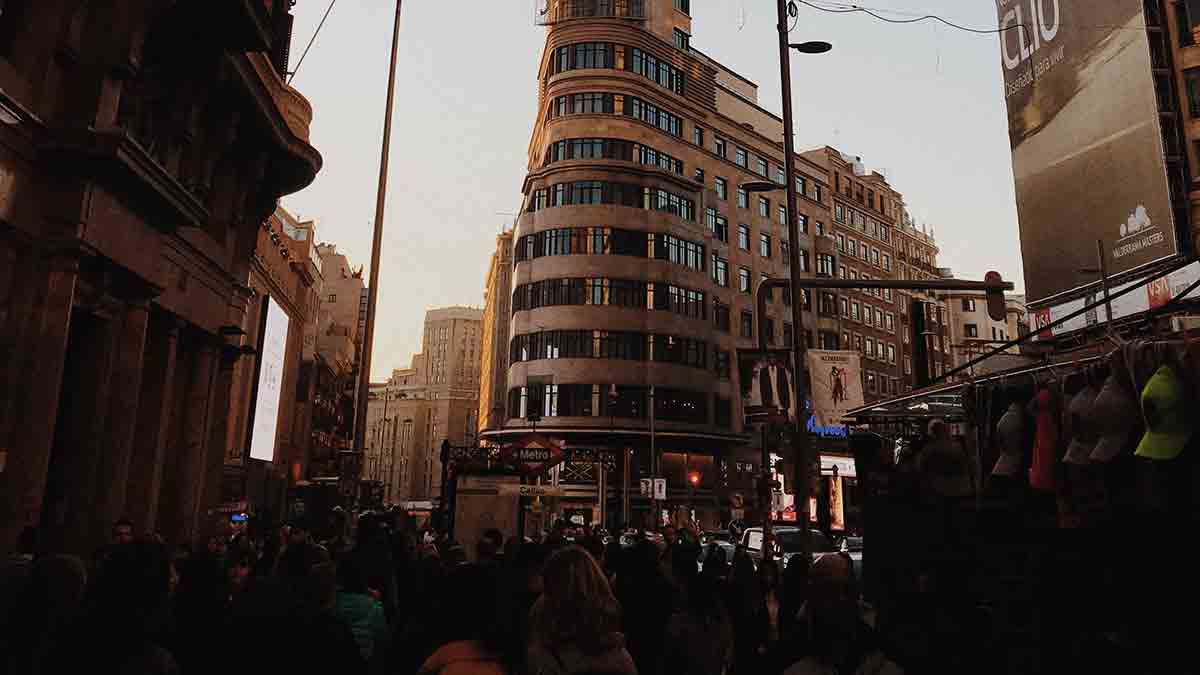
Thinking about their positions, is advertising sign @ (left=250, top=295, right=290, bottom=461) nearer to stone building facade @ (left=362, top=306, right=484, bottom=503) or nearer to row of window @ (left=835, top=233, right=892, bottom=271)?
row of window @ (left=835, top=233, right=892, bottom=271)

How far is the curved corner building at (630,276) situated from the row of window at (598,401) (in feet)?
0.32

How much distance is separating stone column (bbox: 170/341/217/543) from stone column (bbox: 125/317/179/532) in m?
0.64

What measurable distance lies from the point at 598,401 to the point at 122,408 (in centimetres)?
3737

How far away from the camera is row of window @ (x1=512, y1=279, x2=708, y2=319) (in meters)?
52.8

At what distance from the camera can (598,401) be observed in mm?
51188

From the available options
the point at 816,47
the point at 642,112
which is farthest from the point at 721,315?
the point at 816,47

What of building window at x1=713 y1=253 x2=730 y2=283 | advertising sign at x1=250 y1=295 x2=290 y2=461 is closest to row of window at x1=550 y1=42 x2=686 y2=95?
building window at x1=713 y1=253 x2=730 y2=283

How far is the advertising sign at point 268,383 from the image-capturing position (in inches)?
810

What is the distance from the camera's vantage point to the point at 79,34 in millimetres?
13430

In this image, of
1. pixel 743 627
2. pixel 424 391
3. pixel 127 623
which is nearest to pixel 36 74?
pixel 127 623

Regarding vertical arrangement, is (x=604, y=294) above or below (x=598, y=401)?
above

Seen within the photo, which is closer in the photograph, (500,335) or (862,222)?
(862,222)

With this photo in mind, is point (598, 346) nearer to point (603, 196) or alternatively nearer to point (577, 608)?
point (603, 196)

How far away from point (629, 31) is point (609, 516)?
34.9 meters
